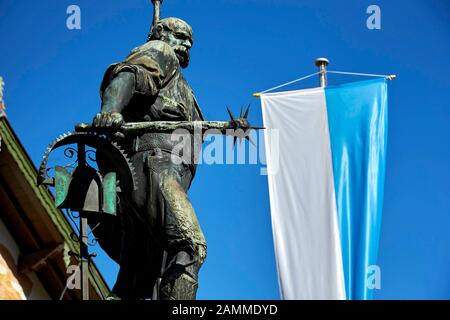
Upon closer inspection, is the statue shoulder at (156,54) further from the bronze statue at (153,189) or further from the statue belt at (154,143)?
the statue belt at (154,143)

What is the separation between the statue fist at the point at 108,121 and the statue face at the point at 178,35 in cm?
167

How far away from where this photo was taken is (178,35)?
61.1 feet

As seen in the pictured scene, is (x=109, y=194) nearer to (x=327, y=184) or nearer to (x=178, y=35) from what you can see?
(x=178, y=35)

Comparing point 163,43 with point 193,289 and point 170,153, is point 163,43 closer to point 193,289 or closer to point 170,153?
point 170,153

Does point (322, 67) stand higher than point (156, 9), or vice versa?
point (322, 67)

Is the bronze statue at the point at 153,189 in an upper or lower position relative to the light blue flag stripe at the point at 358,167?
lower

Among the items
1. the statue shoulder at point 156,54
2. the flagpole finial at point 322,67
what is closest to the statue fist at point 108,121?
the statue shoulder at point 156,54

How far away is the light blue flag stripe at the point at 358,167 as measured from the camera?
23359mm

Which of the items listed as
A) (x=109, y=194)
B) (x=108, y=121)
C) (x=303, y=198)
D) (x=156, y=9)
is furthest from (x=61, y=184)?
(x=303, y=198)

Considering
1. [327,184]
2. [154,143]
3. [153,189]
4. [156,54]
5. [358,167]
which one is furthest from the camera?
[327,184]

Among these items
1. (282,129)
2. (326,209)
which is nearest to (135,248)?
(326,209)

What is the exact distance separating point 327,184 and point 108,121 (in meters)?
8.96
